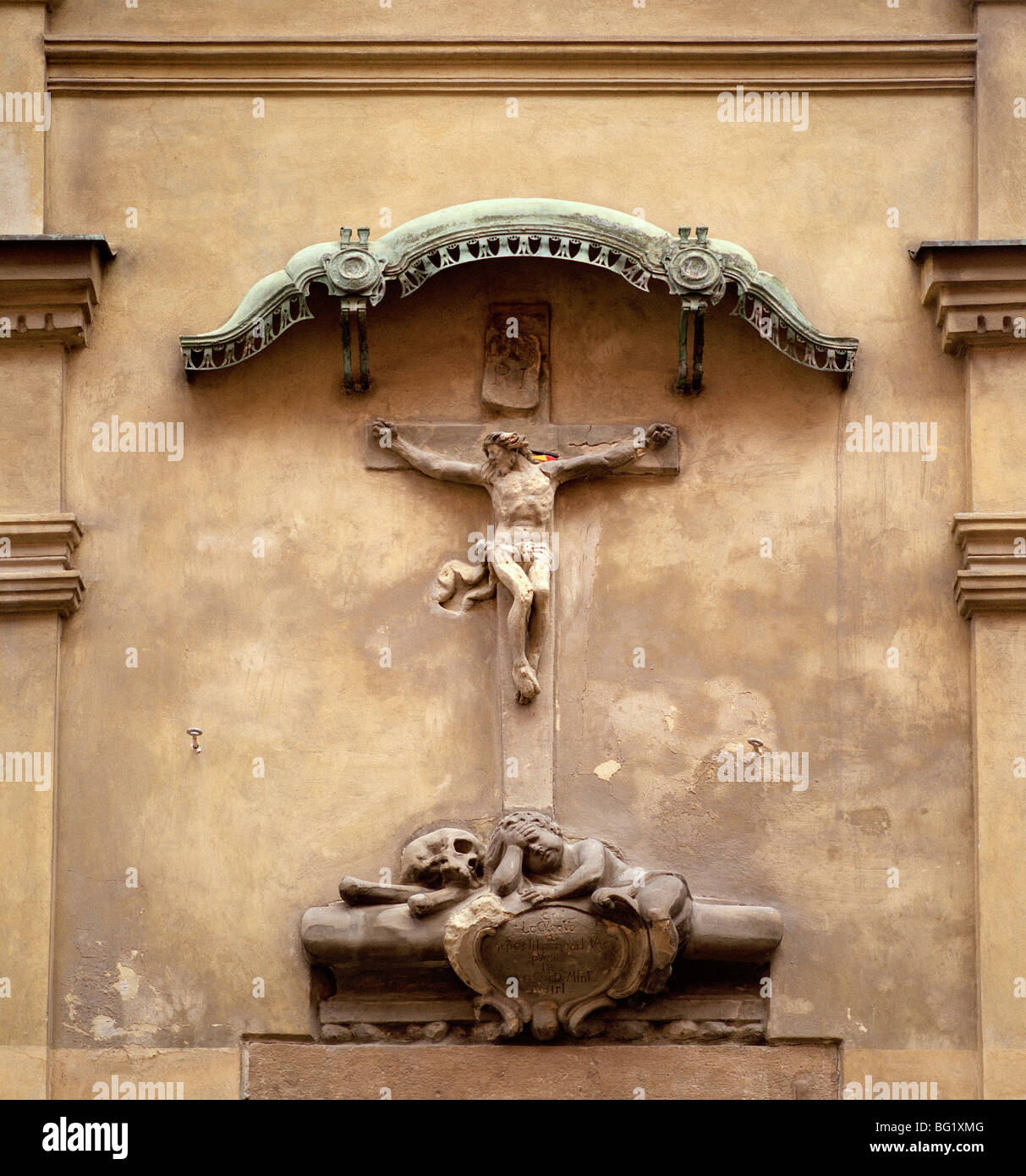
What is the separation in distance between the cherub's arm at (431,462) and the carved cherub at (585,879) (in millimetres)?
1573

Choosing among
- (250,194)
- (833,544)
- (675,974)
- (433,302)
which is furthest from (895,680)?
(250,194)

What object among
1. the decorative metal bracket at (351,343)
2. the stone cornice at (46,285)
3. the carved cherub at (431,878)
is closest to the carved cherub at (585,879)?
the carved cherub at (431,878)

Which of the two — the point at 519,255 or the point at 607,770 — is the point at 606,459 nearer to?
the point at 519,255

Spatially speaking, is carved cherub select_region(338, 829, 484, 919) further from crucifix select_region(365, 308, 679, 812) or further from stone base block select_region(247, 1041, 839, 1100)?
stone base block select_region(247, 1041, 839, 1100)

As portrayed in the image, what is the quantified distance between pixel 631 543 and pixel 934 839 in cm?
189

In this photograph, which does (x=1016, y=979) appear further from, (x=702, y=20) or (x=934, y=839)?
(x=702, y=20)

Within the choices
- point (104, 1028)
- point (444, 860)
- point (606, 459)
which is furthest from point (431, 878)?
point (606, 459)

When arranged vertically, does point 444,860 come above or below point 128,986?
above

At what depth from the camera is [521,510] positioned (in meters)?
14.1

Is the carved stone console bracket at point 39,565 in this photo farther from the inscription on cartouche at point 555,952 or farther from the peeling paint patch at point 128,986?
the inscription on cartouche at point 555,952

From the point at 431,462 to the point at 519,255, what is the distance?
39.7 inches

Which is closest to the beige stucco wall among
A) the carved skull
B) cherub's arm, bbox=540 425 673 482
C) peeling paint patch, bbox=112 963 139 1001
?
peeling paint patch, bbox=112 963 139 1001

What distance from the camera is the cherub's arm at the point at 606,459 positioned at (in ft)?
46.6

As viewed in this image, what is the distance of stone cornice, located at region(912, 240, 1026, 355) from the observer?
1427 centimetres
